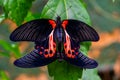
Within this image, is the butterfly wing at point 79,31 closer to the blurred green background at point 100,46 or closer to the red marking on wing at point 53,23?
the red marking on wing at point 53,23

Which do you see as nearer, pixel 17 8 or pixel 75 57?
pixel 75 57

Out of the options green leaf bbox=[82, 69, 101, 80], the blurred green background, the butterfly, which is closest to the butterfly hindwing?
the butterfly

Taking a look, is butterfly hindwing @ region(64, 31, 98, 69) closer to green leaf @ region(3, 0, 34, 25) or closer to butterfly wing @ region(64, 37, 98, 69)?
butterfly wing @ region(64, 37, 98, 69)

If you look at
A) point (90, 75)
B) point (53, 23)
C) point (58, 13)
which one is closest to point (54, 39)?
point (53, 23)

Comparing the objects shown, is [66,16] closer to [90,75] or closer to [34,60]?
[34,60]

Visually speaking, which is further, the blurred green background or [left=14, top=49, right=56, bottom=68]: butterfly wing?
the blurred green background

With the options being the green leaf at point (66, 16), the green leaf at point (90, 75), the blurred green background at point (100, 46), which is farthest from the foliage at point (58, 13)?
the blurred green background at point (100, 46)

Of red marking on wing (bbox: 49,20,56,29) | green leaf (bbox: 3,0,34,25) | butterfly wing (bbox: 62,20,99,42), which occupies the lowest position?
butterfly wing (bbox: 62,20,99,42)
